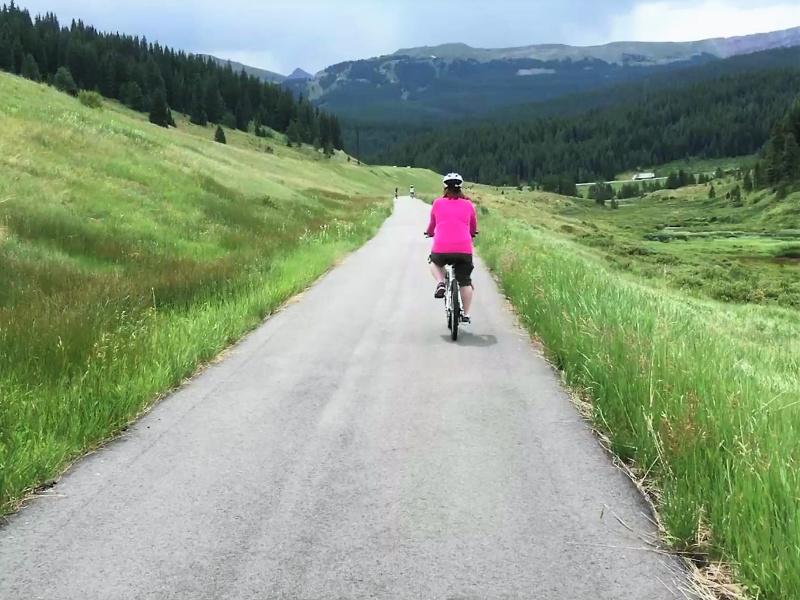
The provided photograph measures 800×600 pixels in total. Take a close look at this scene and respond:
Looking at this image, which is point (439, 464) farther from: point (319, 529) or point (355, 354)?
point (355, 354)

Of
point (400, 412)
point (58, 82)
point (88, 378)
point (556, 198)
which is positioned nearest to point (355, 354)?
point (400, 412)

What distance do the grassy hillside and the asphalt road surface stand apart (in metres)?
0.44

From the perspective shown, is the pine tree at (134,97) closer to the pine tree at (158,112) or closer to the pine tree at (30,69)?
the pine tree at (158,112)

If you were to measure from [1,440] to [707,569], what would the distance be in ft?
16.1

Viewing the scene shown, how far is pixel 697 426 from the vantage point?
4785 mm

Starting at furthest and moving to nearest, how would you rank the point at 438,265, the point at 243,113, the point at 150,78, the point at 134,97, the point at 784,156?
the point at 243,113 → the point at 150,78 → the point at 134,97 → the point at 784,156 → the point at 438,265

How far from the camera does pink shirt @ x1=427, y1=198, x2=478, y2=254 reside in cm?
1055

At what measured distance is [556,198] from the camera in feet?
552

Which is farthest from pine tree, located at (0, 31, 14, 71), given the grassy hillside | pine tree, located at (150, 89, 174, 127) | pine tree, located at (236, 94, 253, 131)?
the grassy hillside

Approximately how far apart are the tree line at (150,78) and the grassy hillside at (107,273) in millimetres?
89221

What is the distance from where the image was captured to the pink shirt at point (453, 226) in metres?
10.5

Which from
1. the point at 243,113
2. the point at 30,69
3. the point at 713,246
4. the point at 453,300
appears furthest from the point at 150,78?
the point at 453,300

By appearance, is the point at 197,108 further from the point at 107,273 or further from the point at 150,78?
the point at 107,273

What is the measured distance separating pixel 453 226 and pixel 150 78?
5552 inches
